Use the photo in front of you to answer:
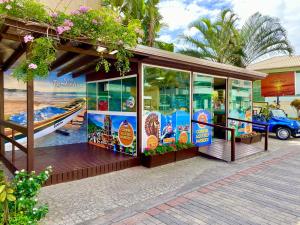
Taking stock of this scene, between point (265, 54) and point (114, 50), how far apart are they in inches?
440

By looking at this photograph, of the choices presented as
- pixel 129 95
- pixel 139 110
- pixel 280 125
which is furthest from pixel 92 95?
pixel 280 125

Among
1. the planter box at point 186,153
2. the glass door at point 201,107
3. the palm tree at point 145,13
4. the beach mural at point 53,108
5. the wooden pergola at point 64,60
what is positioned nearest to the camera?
the wooden pergola at point 64,60

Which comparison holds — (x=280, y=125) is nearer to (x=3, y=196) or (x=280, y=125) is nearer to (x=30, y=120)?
(x=30, y=120)

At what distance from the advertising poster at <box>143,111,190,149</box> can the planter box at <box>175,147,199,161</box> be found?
460mm

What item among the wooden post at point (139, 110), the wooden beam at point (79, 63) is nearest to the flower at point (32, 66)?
the wooden beam at point (79, 63)

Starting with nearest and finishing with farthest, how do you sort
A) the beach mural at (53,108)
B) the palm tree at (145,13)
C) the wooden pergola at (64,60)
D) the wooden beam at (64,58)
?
the wooden pergola at (64,60), the wooden beam at (64,58), the beach mural at (53,108), the palm tree at (145,13)

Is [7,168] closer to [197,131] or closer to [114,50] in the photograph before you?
[114,50]

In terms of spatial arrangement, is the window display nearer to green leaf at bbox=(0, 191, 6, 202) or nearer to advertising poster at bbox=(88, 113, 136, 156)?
advertising poster at bbox=(88, 113, 136, 156)

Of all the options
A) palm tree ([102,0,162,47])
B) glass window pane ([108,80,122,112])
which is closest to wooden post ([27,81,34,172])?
glass window pane ([108,80,122,112])

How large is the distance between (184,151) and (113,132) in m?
2.17

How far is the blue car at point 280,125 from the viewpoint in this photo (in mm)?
10930

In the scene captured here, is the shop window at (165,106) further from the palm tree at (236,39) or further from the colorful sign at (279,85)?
the colorful sign at (279,85)

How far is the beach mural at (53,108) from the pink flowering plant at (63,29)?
3525 mm

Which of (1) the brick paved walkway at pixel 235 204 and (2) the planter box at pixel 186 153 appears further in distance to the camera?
(2) the planter box at pixel 186 153
